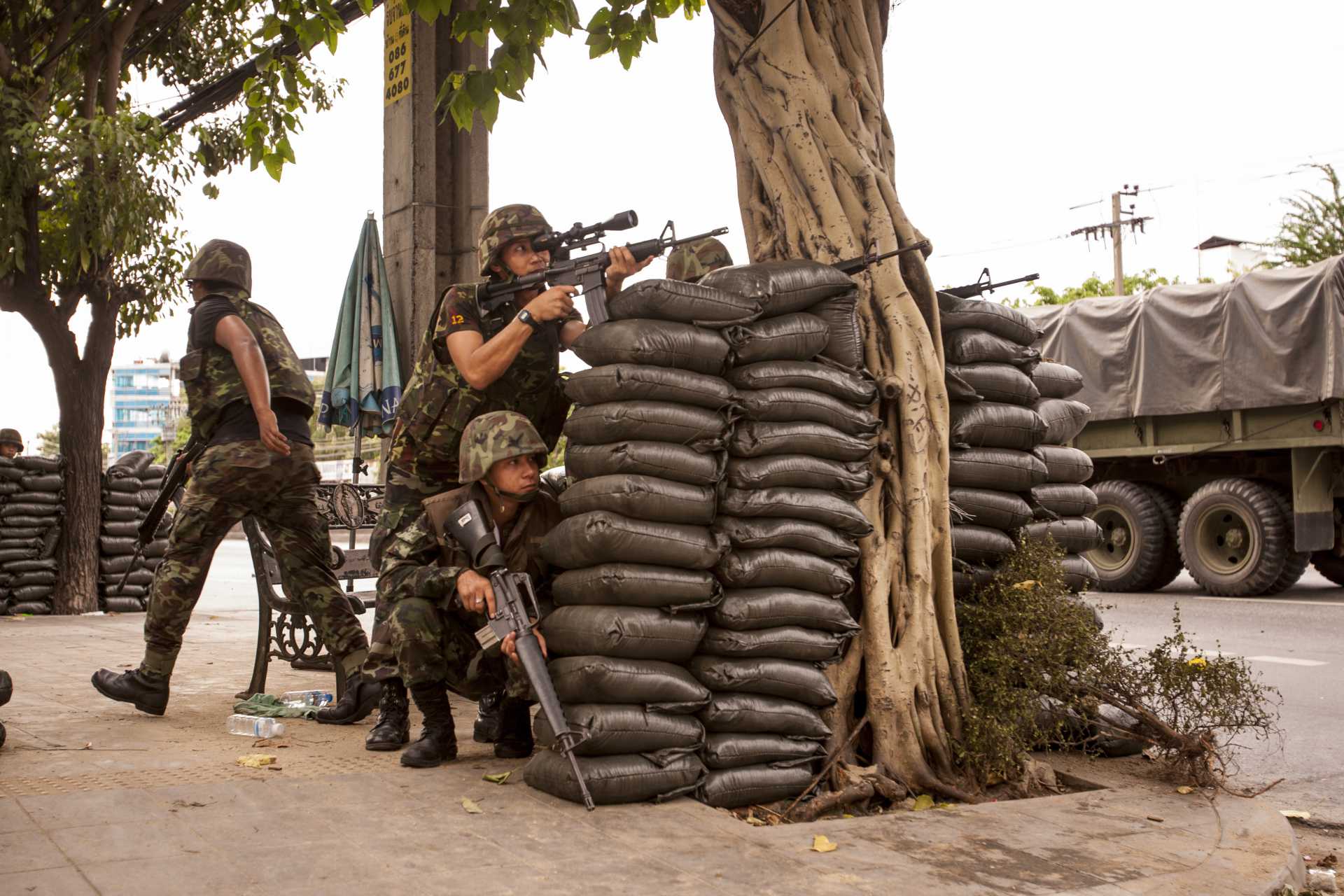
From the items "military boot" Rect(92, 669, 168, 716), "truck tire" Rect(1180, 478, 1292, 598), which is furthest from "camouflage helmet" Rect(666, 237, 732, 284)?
"truck tire" Rect(1180, 478, 1292, 598)

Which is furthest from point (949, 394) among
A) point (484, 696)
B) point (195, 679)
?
point (195, 679)

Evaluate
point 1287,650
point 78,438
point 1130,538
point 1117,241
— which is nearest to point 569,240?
point 1287,650

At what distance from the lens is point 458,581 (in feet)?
13.7

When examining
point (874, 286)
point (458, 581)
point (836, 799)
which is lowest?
point (836, 799)

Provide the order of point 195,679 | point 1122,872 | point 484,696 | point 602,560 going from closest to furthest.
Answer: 1. point 1122,872
2. point 602,560
3. point 484,696
4. point 195,679

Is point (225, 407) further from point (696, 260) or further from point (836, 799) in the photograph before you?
point (836, 799)

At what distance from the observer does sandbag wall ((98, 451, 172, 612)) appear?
37.6 ft

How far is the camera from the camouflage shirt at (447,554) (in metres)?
4.38

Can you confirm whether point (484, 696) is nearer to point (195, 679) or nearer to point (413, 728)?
point (413, 728)

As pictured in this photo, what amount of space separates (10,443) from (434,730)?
9128mm

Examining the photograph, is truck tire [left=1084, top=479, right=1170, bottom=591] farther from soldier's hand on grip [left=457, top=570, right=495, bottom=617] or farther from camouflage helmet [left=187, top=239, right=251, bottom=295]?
soldier's hand on grip [left=457, top=570, right=495, bottom=617]

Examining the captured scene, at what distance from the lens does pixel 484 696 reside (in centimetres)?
480

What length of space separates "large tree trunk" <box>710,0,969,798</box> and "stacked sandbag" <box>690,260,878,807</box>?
0.57 ft

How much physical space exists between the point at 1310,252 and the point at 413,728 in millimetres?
25067
